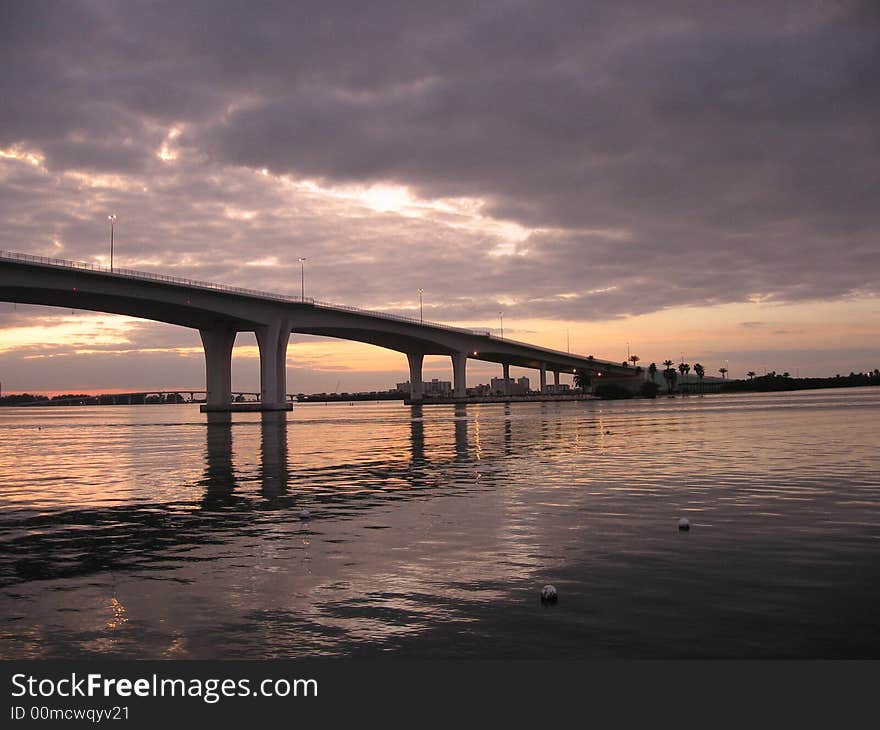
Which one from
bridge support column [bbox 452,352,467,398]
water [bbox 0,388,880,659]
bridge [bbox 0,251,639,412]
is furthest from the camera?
bridge support column [bbox 452,352,467,398]

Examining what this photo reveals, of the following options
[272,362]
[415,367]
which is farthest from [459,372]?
[272,362]

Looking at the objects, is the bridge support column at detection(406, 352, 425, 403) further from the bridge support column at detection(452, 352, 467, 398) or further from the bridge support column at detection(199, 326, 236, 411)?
the bridge support column at detection(199, 326, 236, 411)

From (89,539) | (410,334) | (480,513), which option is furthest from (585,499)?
(410,334)

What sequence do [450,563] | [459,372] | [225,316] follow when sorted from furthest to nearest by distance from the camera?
[459,372] < [225,316] < [450,563]

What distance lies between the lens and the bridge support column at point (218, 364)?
122 meters

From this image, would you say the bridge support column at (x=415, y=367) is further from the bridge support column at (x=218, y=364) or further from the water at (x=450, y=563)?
the water at (x=450, y=563)

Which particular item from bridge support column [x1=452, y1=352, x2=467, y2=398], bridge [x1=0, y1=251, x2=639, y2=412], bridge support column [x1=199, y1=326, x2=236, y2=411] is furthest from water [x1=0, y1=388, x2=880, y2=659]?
bridge support column [x1=452, y1=352, x2=467, y2=398]

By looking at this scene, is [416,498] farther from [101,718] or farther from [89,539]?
[101,718]

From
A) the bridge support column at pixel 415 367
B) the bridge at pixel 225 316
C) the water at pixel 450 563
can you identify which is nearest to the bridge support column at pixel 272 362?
the bridge at pixel 225 316

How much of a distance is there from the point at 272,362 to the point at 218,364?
1019cm

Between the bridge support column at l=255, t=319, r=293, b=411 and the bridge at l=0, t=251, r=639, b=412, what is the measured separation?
154 mm

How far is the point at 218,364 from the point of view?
123m

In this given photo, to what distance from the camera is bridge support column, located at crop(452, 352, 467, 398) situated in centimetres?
17638

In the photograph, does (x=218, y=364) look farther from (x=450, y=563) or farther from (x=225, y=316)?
(x=450, y=563)
